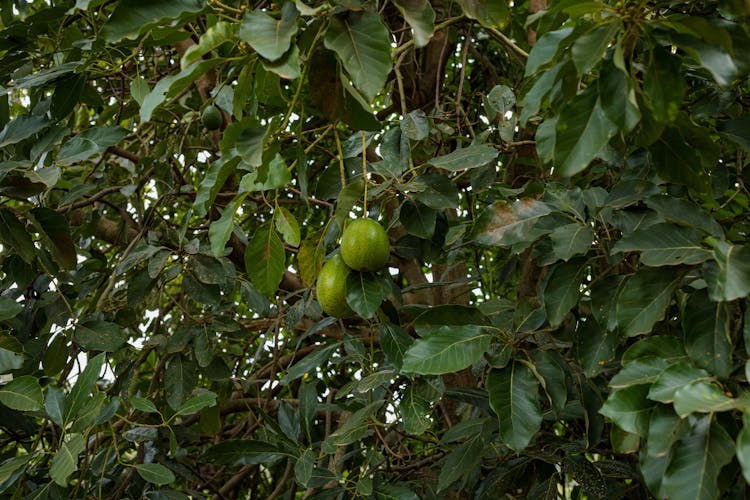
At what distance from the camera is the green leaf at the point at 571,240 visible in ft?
4.48

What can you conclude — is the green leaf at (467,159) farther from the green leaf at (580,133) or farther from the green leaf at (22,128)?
the green leaf at (22,128)

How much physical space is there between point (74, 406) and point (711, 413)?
128 cm

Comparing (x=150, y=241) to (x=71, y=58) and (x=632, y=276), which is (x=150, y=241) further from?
(x=632, y=276)

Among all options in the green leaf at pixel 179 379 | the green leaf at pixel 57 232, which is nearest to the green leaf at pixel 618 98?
the green leaf at pixel 57 232

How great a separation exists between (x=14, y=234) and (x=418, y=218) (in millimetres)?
949

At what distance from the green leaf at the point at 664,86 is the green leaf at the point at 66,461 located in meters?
1.18

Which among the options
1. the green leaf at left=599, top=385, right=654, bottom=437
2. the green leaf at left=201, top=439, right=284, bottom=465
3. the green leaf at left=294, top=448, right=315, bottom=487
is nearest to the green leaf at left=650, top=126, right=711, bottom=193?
the green leaf at left=599, top=385, right=654, bottom=437

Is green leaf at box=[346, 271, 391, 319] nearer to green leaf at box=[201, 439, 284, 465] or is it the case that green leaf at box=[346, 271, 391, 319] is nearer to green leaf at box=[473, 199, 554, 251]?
green leaf at box=[473, 199, 554, 251]

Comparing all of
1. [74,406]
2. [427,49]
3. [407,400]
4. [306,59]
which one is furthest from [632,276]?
[427,49]

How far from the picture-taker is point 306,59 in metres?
1.18

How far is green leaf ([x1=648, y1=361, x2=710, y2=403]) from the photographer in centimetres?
102

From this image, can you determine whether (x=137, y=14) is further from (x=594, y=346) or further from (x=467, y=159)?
(x=594, y=346)

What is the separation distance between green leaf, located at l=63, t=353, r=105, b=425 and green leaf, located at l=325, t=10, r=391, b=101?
0.92m

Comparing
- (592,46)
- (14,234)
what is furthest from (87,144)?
(592,46)
